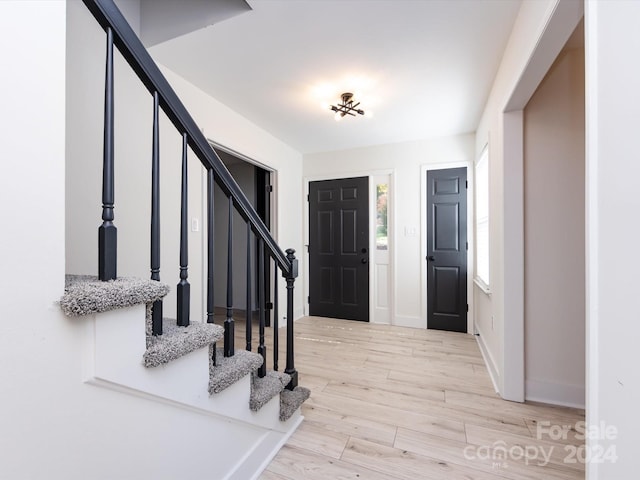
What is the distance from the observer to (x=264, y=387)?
139 centimetres

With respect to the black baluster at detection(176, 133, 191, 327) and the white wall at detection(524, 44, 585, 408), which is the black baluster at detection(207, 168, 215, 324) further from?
the white wall at detection(524, 44, 585, 408)

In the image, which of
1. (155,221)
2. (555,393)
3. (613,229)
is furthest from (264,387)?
(555,393)

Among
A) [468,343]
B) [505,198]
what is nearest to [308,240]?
[468,343]

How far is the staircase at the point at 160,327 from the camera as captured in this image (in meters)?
0.70

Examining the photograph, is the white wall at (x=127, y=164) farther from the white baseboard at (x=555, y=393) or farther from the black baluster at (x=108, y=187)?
the white baseboard at (x=555, y=393)

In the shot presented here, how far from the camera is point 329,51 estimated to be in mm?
1952

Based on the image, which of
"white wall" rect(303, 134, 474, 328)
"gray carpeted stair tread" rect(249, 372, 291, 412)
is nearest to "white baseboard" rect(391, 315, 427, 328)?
"white wall" rect(303, 134, 474, 328)

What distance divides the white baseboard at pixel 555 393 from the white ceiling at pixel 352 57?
235 centimetres

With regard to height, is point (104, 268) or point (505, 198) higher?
point (505, 198)

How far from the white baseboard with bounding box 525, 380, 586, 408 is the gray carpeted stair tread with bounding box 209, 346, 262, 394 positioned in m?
1.96

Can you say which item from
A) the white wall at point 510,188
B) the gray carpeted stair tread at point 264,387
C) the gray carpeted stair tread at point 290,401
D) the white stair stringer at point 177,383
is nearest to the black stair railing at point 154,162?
the white stair stringer at point 177,383

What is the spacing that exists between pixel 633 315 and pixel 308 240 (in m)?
3.66

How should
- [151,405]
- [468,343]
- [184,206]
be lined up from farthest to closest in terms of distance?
[468,343] < [184,206] < [151,405]

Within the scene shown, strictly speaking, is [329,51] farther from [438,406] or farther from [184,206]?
[438,406]
